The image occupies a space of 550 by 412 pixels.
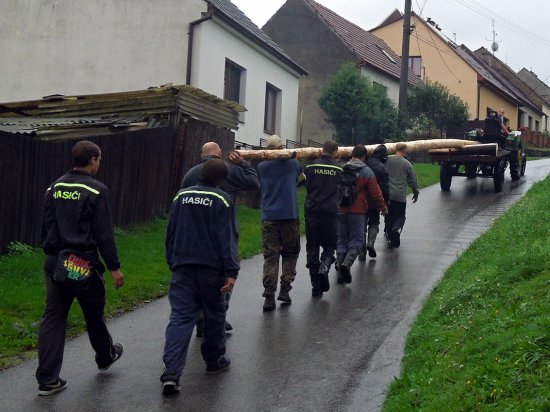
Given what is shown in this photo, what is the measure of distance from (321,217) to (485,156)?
1162 cm

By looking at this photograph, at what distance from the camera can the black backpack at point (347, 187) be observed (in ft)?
36.1

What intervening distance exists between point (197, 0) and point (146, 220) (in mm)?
8646

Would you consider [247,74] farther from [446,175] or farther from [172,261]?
[172,261]

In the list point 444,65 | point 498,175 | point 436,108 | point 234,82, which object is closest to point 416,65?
A: point 444,65

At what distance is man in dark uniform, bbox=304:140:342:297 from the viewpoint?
1012 cm

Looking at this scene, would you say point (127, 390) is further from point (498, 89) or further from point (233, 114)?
point (498, 89)

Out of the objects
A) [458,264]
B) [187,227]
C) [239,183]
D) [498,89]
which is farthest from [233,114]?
[498,89]

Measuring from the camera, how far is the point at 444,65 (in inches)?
1855

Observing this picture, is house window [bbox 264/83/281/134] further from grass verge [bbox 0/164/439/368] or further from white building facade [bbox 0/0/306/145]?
grass verge [bbox 0/164/439/368]

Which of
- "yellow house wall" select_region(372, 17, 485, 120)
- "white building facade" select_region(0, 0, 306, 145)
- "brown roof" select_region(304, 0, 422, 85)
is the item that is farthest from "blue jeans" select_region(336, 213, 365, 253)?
"yellow house wall" select_region(372, 17, 485, 120)

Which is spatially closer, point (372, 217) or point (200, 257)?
point (200, 257)

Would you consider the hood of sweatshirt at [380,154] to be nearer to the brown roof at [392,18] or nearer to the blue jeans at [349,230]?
the blue jeans at [349,230]

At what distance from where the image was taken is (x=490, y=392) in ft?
17.0

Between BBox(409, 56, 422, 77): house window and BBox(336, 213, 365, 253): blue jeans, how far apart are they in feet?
123
